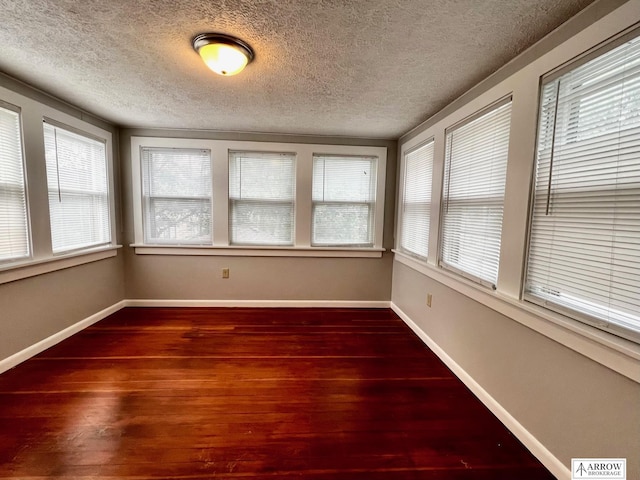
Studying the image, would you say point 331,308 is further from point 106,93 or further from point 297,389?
point 106,93

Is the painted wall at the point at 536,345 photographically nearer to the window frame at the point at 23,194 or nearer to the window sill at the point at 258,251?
the window sill at the point at 258,251

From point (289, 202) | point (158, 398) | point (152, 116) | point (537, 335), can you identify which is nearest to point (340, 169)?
point (289, 202)

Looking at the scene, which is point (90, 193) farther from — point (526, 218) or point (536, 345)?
point (536, 345)

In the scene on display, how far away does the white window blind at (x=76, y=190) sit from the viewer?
254 cm

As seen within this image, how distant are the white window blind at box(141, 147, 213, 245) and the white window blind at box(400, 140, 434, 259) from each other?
2412 millimetres

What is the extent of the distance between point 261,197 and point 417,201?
188 centimetres

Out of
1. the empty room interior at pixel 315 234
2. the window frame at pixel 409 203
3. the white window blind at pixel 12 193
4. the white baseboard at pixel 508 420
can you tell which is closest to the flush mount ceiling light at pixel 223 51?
the empty room interior at pixel 315 234

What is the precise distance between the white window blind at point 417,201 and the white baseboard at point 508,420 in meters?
0.98

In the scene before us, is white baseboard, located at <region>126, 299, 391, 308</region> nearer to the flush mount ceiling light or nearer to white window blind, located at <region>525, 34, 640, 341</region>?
white window blind, located at <region>525, 34, 640, 341</region>

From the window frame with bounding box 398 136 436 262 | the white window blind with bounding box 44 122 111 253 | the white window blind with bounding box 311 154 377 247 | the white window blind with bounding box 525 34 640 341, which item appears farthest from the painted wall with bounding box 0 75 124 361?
the white window blind with bounding box 525 34 640 341

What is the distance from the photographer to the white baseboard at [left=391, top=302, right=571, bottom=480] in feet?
4.64

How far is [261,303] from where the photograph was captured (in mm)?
3703

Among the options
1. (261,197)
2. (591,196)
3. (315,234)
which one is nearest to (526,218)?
(591,196)

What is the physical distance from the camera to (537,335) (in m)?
1.54
